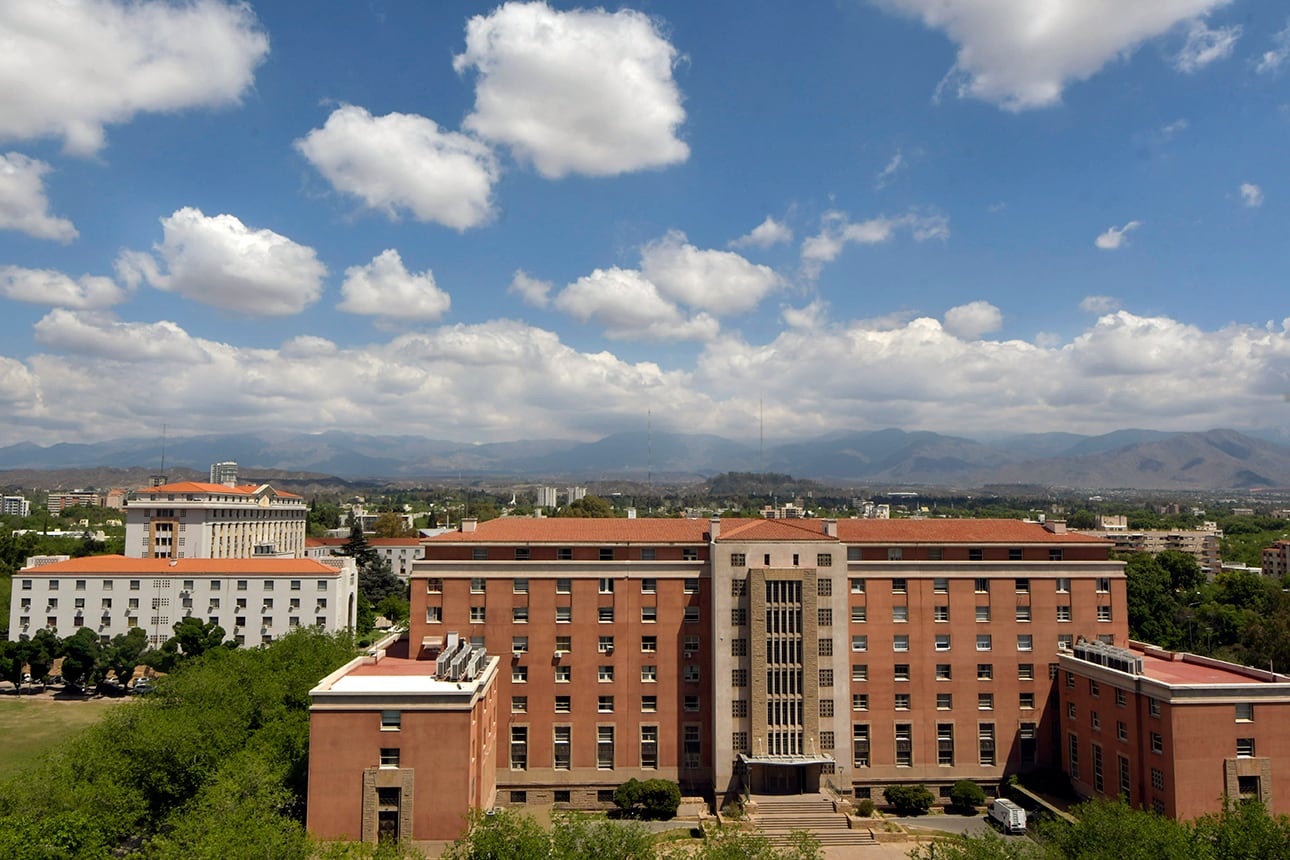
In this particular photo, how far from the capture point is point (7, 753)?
55.7 metres

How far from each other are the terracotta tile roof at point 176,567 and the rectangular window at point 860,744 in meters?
59.7

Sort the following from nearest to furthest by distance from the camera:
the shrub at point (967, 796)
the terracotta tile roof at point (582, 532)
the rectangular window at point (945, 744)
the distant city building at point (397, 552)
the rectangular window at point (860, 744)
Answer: the shrub at point (967, 796) < the rectangular window at point (860, 744) < the rectangular window at point (945, 744) < the terracotta tile roof at point (582, 532) < the distant city building at point (397, 552)

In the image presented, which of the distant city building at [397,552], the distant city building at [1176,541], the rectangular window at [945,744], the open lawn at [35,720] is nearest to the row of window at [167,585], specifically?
the open lawn at [35,720]

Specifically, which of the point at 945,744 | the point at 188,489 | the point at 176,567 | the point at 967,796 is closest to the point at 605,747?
the point at 945,744

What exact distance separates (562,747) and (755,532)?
17258 millimetres

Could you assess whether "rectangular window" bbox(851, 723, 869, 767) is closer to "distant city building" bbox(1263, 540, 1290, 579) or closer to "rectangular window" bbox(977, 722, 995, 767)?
"rectangular window" bbox(977, 722, 995, 767)

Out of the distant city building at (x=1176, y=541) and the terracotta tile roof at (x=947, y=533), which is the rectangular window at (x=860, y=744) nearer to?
the terracotta tile roof at (x=947, y=533)

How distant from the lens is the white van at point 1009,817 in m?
43.3

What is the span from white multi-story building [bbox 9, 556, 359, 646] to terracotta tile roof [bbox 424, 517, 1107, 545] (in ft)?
142

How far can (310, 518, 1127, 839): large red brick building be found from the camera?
46.8 metres

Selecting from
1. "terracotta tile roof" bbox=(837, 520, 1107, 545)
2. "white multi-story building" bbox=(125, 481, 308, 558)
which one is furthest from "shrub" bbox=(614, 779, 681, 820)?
"white multi-story building" bbox=(125, 481, 308, 558)

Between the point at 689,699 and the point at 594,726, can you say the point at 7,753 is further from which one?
the point at 689,699

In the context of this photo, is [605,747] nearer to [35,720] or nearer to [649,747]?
[649,747]

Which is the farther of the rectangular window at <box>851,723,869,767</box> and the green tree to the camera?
the green tree
